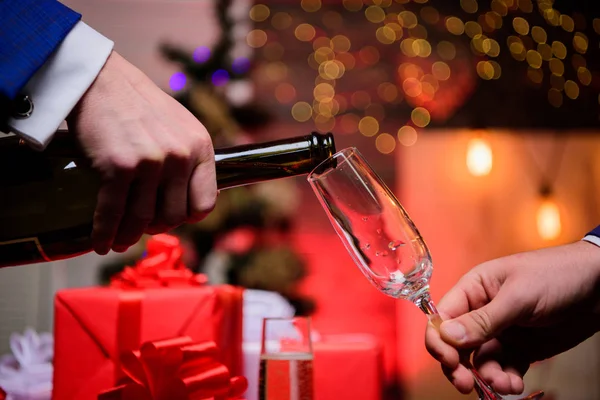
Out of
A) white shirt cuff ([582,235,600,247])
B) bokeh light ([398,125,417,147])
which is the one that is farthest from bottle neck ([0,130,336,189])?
bokeh light ([398,125,417,147])

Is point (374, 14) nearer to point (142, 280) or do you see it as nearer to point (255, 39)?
point (255, 39)

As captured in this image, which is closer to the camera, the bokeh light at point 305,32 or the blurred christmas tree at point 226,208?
the blurred christmas tree at point 226,208

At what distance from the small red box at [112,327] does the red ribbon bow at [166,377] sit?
0.55ft

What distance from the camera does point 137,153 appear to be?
45 cm

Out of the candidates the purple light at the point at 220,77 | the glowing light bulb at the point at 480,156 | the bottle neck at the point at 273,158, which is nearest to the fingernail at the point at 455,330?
the bottle neck at the point at 273,158

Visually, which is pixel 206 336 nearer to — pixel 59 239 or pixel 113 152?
pixel 59 239

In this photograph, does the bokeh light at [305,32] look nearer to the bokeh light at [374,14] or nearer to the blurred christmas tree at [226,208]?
the bokeh light at [374,14]

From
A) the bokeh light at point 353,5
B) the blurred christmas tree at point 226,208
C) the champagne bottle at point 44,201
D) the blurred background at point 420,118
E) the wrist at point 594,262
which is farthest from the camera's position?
the bokeh light at point 353,5

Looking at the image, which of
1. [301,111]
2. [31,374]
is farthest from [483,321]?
[301,111]

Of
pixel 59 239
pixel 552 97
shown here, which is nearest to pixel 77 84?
pixel 59 239

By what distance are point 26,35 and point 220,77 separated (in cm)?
158

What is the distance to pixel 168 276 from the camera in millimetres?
993

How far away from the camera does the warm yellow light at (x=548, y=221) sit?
238cm

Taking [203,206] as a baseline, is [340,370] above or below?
below
